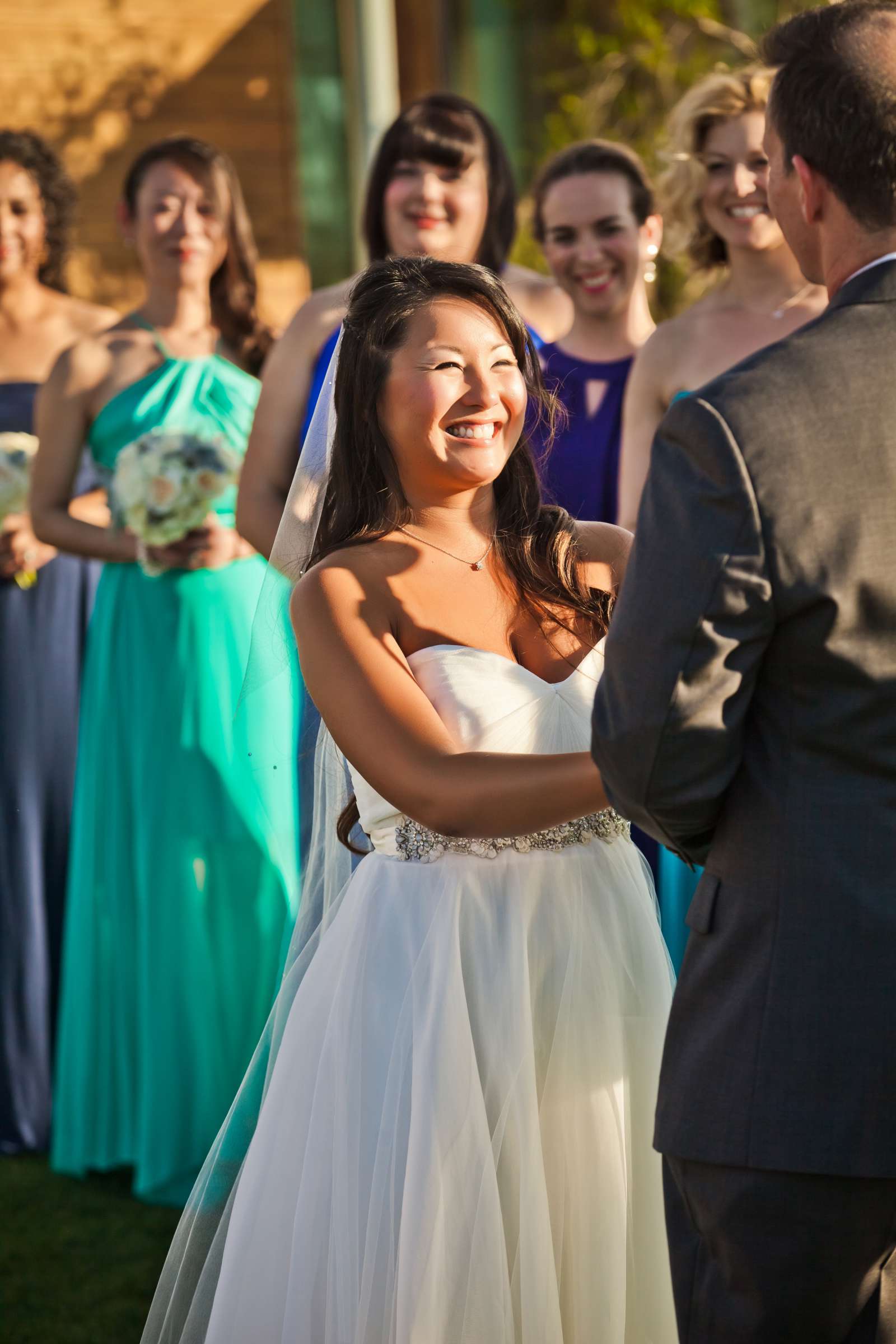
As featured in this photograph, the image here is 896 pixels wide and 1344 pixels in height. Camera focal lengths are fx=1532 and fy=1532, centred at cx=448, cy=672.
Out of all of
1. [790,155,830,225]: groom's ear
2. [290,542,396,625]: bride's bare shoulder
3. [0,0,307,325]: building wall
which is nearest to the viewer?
[790,155,830,225]: groom's ear

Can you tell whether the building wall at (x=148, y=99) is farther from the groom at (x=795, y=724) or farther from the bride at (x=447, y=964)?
the groom at (x=795, y=724)

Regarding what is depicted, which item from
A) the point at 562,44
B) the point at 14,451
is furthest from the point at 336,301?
the point at 562,44

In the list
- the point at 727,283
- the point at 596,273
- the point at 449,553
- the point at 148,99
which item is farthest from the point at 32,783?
the point at 148,99

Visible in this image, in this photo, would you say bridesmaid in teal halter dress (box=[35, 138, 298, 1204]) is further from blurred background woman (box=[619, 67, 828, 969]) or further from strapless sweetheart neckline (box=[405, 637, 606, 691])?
strapless sweetheart neckline (box=[405, 637, 606, 691])

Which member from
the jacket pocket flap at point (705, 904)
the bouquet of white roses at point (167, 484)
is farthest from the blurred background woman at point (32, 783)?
the jacket pocket flap at point (705, 904)

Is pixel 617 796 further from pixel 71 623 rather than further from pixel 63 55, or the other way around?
pixel 63 55

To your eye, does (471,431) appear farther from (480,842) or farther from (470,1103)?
(470,1103)

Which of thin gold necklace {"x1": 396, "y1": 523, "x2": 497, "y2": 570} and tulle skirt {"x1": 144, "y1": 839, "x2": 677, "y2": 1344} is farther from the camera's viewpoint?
thin gold necklace {"x1": 396, "y1": 523, "x2": 497, "y2": 570}

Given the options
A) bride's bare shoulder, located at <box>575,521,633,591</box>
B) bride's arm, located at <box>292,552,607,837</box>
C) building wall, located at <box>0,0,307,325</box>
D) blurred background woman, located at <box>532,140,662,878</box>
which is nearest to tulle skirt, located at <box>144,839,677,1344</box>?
bride's arm, located at <box>292,552,607,837</box>

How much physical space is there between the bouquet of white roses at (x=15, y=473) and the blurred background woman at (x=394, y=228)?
3.66ft

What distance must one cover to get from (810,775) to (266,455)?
2.54 m

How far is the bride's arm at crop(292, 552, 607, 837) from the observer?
2180 mm

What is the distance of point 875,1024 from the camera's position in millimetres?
1833

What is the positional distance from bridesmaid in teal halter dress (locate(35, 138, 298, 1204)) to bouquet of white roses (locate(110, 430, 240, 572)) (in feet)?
0.29
